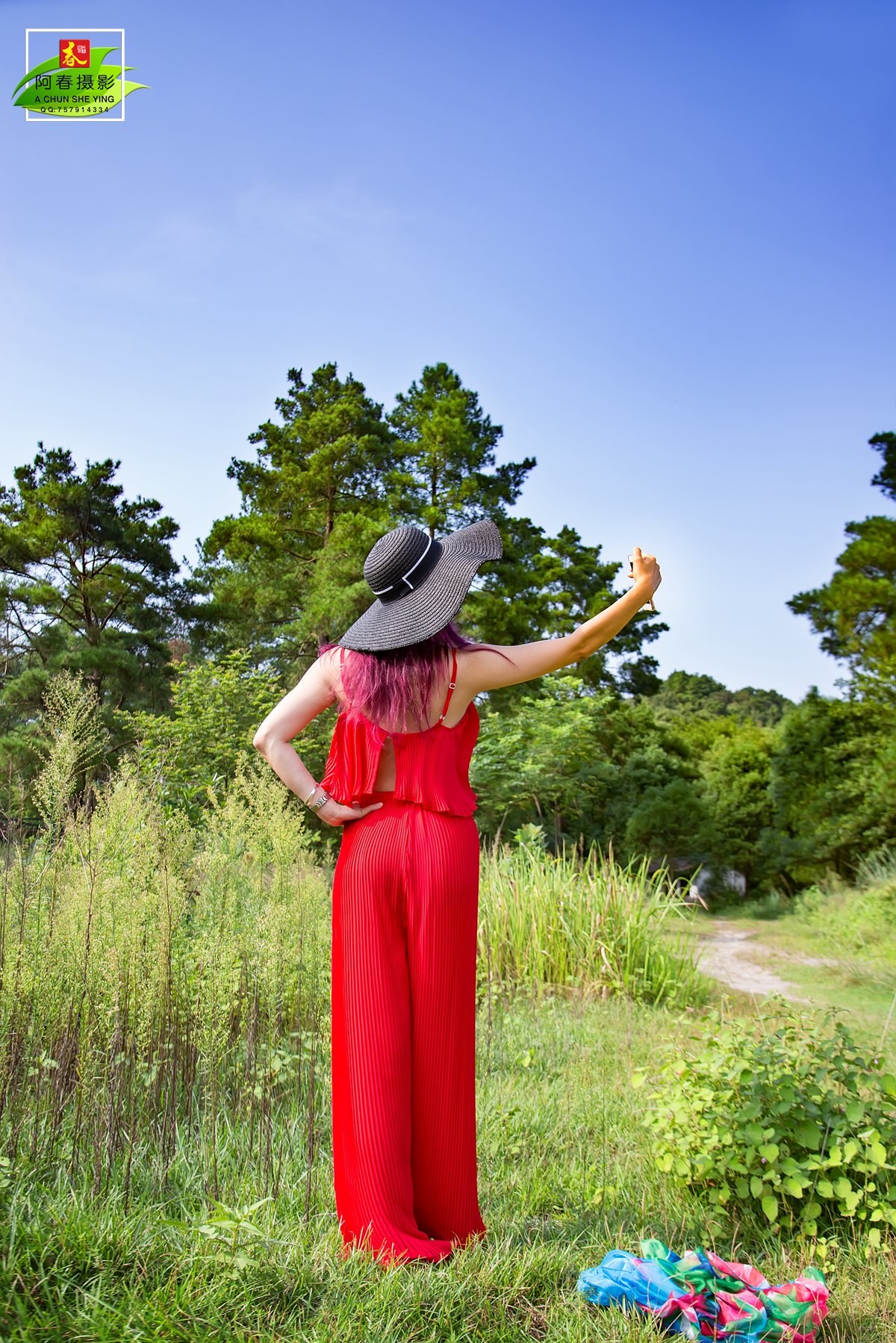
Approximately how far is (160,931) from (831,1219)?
2.01 m

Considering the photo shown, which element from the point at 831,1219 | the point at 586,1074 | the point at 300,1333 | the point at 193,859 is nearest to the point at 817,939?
the point at 586,1074

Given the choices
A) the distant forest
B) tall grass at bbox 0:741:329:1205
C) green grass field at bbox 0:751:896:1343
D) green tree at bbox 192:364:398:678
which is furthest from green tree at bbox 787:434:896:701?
tall grass at bbox 0:741:329:1205

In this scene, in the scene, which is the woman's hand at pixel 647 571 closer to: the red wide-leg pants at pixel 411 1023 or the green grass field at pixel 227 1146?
the red wide-leg pants at pixel 411 1023

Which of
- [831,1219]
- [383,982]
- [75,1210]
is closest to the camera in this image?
[75,1210]

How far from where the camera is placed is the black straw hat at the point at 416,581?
7.45 feet

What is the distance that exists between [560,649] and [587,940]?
376cm

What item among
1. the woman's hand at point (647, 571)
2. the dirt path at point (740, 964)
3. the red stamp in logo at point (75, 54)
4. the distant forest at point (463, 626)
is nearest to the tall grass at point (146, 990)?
the woman's hand at point (647, 571)

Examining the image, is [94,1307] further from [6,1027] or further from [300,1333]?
[6,1027]

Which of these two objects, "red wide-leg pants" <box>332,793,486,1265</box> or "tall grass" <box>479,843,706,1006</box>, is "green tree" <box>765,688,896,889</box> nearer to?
"tall grass" <box>479,843,706,1006</box>

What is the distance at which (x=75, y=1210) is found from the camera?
2070 mm

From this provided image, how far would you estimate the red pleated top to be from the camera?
7.52 ft

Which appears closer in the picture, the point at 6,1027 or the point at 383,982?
the point at 383,982

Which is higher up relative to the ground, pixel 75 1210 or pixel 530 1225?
pixel 75 1210

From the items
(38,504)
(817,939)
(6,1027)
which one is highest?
(38,504)
